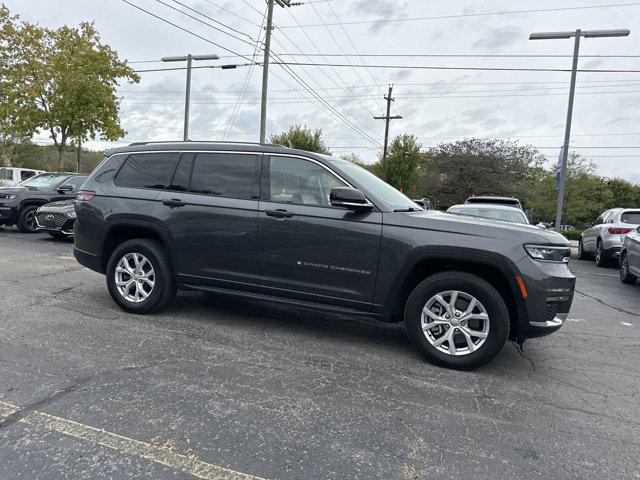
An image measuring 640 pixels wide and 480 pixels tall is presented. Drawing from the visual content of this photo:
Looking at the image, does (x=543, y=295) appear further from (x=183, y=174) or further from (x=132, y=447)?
(x=183, y=174)

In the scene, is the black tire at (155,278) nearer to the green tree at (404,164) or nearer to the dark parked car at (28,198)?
the dark parked car at (28,198)

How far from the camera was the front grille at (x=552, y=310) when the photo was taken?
3.70 metres

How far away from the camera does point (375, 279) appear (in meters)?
4.02

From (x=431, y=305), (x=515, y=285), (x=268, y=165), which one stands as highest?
(x=268, y=165)

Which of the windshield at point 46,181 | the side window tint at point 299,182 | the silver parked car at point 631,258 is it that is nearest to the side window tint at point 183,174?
the side window tint at point 299,182

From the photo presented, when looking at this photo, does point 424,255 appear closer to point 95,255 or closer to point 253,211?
point 253,211

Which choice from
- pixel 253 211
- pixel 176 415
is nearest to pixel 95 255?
pixel 253 211

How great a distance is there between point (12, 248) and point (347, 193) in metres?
8.50

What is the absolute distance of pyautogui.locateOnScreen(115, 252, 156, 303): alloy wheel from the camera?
4.93 metres

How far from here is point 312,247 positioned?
4.18 metres

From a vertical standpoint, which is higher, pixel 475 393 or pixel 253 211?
pixel 253 211

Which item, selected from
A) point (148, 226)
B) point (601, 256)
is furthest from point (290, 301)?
point (601, 256)

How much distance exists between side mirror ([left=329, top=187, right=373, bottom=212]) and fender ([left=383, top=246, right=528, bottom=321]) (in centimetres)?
61

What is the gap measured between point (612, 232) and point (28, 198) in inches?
591
